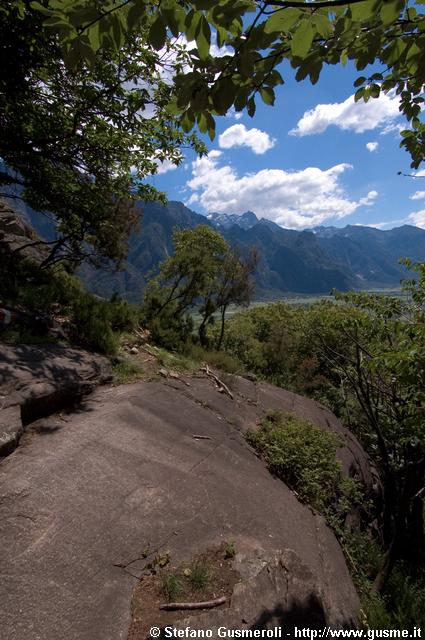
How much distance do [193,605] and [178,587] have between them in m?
0.24

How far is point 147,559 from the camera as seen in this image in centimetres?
433

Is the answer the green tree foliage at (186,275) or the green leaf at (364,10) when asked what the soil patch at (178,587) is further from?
the green tree foliage at (186,275)

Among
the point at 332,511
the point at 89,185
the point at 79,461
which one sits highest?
the point at 89,185

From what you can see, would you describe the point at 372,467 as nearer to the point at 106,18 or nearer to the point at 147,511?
the point at 147,511

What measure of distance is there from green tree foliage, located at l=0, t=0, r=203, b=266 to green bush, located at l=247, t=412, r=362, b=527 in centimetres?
759

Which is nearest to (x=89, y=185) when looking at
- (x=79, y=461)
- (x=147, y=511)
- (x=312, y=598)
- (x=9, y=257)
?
(x=9, y=257)

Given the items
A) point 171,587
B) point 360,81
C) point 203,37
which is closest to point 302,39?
point 203,37

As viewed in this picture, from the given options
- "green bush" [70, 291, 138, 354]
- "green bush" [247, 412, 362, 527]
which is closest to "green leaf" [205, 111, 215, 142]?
"green bush" [247, 412, 362, 527]

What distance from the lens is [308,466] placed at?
8484 mm

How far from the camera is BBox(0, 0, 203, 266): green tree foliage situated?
7.74 meters

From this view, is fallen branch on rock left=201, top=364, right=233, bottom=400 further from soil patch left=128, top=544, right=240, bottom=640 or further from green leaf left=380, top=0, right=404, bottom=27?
green leaf left=380, top=0, right=404, bottom=27

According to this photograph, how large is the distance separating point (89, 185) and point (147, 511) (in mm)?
9688

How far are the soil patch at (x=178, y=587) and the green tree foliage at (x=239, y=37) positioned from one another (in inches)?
181

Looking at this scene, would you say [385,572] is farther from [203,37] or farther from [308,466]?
[203,37]
